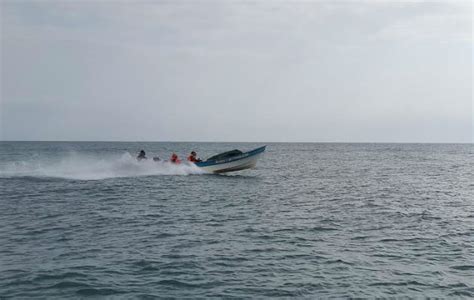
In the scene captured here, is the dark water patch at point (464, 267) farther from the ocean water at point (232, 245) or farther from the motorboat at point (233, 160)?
the motorboat at point (233, 160)

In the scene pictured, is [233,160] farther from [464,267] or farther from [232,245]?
[464,267]

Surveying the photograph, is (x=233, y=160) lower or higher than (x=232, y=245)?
higher

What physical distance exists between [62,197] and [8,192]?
5077 mm

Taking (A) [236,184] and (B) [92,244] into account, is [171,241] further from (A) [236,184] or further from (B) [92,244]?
(A) [236,184]

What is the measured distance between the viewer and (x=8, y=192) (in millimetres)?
28688

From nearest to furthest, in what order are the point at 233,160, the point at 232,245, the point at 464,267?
1. the point at 464,267
2. the point at 232,245
3. the point at 233,160

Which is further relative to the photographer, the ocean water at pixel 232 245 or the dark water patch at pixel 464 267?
the dark water patch at pixel 464 267

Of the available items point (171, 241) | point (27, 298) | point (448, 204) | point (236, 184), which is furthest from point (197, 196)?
point (27, 298)

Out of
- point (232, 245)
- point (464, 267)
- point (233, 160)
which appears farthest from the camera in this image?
point (233, 160)

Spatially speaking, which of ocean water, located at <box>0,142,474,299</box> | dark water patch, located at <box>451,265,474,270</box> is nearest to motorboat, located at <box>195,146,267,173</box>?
ocean water, located at <box>0,142,474,299</box>

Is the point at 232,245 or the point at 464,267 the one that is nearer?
the point at 464,267

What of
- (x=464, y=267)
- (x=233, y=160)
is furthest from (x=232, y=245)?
(x=233, y=160)

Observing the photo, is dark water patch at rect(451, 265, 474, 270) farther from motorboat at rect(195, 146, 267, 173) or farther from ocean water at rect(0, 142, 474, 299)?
motorboat at rect(195, 146, 267, 173)

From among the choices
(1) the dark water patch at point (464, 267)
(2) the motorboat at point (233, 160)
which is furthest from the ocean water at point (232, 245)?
(2) the motorboat at point (233, 160)
